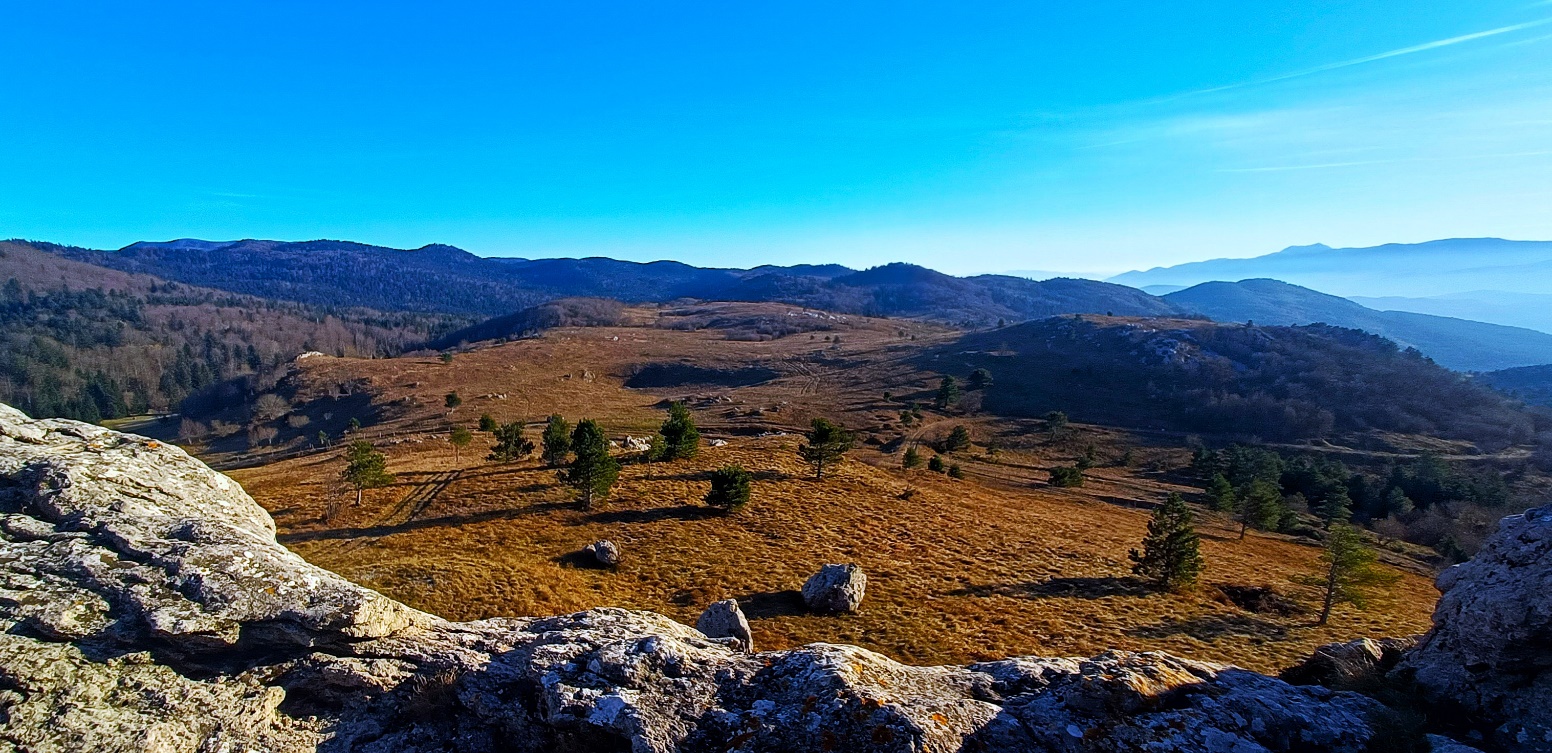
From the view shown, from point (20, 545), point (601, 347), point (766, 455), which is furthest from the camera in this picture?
point (601, 347)

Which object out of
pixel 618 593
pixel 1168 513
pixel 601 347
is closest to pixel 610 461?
pixel 618 593

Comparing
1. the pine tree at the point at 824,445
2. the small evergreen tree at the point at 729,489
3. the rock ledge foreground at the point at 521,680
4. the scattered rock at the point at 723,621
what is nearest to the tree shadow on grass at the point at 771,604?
the scattered rock at the point at 723,621

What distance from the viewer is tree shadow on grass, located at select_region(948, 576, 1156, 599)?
25609mm

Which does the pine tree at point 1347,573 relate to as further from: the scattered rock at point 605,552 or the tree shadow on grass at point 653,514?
the scattered rock at point 605,552

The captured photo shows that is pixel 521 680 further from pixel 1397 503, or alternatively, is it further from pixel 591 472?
pixel 1397 503

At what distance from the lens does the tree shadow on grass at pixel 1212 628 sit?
22.5 m

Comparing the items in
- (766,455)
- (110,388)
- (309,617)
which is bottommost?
(110,388)

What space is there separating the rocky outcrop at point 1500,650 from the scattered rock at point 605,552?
2396 centimetres

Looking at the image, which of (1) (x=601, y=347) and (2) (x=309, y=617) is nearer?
(2) (x=309, y=617)

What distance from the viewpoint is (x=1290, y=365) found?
128 m

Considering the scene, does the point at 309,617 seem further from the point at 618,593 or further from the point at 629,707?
the point at 618,593

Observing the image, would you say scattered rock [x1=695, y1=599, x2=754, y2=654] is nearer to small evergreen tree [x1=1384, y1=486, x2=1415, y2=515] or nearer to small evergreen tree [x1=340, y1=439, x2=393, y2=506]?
small evergreen tree [x1=340, y1=439, x2=393, y2=506]

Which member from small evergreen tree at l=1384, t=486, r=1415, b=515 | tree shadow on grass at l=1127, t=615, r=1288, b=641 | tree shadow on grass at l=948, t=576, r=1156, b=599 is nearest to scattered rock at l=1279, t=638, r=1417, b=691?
tree shadow on grass at l=1127, t=615, r=1288, b=641

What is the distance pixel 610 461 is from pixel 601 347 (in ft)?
449
